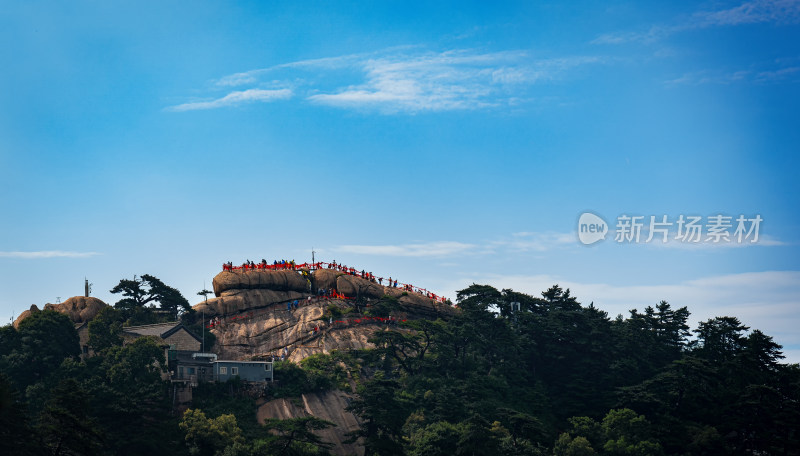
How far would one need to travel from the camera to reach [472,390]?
9562cm

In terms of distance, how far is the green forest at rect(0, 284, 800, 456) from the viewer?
77.4m

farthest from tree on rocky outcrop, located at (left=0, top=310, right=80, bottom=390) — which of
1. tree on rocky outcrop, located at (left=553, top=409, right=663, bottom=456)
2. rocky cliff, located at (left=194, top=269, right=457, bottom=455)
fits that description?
tree on rocky outcrop, located at (left=553, top=409, right=663, bottom=456)

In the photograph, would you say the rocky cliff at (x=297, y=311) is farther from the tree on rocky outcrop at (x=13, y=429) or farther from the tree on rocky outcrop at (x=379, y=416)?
the tree on rocky outcrop at (x=13, y=429)

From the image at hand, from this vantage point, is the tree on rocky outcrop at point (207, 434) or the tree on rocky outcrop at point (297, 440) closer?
the tree on rocky outcrop at point (297, 440)

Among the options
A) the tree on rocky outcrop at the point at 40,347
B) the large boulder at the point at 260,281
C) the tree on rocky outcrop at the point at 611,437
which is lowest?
the tree on rocky outcrop at the point at 611,437

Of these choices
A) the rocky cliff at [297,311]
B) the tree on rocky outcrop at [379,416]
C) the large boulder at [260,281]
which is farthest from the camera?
the large boulder at [260,281]

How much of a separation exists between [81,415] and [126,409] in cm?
785

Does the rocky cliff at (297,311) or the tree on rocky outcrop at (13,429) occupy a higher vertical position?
the rocky cliff at (297,311)

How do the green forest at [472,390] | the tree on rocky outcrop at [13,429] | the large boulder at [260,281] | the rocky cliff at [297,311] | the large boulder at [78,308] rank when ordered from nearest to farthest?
1. the tree on rocky outcrop at [13,429]
2. the green forest at [472,390]
3. the large boulder at [78,308]
4. the rocky cliff at [297,311]
5. the large boulder at [260,281]

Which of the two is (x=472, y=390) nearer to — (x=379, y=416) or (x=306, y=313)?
(x=379, y=416)

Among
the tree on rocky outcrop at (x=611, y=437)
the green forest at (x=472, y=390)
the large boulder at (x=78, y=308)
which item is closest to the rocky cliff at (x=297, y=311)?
the green forest at (x=472, y=390)

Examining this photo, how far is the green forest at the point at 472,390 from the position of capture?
77375mm

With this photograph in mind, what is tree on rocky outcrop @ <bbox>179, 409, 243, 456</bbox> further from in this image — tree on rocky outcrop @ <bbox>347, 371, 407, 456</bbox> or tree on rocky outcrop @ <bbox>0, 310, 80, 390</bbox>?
tree on rocky outcrop @ <bbox>0, 310, 80, 390</bbox>

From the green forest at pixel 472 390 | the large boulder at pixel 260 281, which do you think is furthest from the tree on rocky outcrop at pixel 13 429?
the large boulder at pixel 260 281
